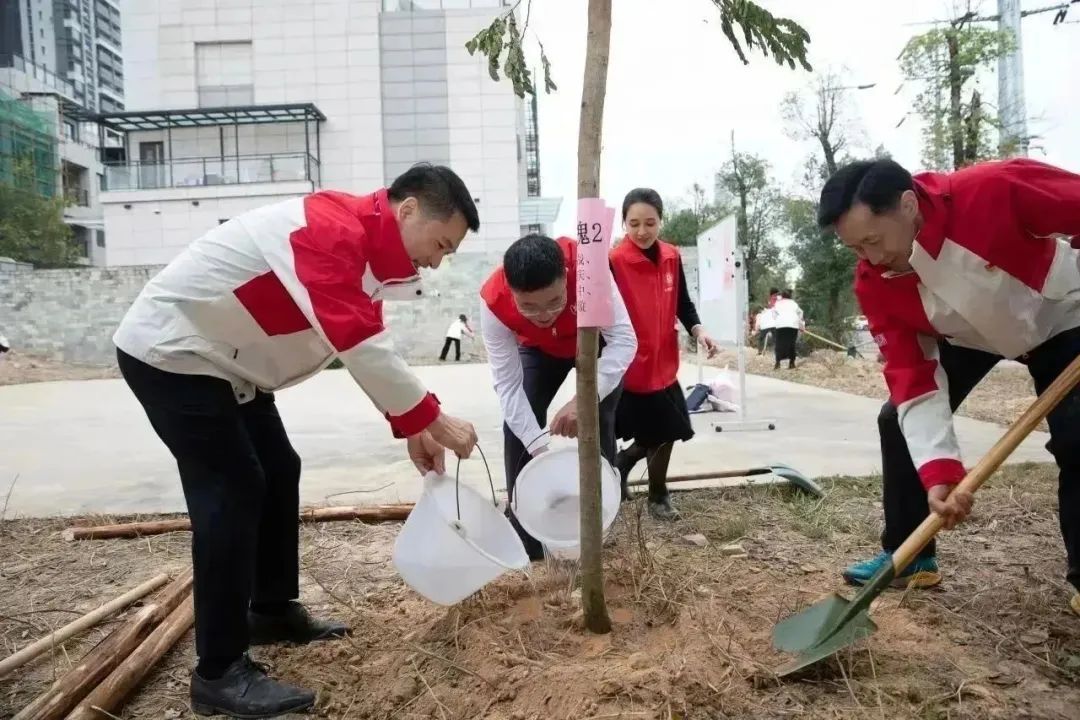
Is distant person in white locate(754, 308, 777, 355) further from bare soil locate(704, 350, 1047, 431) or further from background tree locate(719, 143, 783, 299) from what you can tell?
background tree locate(719, 143, 783, 299)

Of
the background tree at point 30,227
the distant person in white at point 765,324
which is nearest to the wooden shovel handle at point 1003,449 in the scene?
the distant person in white at point 765,324

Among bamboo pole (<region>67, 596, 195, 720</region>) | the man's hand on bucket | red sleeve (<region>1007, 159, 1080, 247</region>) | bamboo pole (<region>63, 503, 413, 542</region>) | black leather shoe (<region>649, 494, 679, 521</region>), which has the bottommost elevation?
bamboo pole (<region>63, 503, 413, 542</region>)

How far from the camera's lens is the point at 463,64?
83.2 feet

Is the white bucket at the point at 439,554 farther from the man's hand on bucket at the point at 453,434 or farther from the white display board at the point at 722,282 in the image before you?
the white display board at the point at 722,282

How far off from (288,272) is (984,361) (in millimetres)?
2042

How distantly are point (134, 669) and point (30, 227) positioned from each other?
3207 cm

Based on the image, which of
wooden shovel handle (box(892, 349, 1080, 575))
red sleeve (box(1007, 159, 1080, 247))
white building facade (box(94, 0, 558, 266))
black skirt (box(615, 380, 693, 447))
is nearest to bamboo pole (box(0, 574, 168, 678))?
black skirt (box(615, 380, 693, 447))

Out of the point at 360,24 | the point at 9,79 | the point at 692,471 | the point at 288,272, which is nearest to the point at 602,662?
the point at 288,272

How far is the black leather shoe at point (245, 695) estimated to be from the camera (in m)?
1.80

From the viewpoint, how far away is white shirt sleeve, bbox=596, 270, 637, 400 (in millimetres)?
2697

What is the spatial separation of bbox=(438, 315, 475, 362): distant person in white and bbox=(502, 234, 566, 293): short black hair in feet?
49.8

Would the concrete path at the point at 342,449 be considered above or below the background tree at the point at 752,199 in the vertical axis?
below

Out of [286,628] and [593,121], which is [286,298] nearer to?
[593,121]

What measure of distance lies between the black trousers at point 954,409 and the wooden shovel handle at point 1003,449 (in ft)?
0.43
